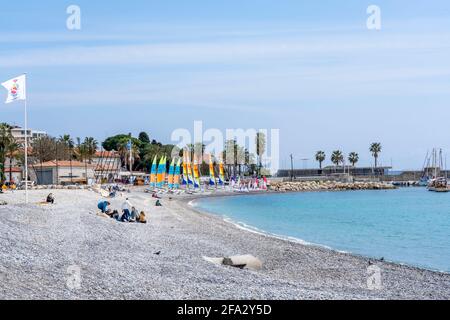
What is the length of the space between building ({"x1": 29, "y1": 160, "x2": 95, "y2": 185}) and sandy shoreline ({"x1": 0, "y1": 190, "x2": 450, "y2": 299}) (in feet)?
208

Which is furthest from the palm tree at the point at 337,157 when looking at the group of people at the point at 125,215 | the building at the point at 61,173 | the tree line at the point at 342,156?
the group of people at the point at 125,215

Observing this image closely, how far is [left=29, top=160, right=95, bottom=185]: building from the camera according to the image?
301 ft

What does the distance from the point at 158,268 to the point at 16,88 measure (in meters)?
18.0

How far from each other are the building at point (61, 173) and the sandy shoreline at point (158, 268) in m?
63.5

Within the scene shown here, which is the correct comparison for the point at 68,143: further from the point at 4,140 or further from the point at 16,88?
the point at 16,88

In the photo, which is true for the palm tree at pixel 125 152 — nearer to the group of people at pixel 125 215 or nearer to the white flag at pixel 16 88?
the group of people at pixel 125 215

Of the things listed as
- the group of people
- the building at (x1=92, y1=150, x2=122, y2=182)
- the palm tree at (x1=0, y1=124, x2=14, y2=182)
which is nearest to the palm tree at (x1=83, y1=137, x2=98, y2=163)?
the building at (x1=92, y1=150, x2=122, y2=182)

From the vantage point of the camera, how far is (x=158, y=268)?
56.5 feet

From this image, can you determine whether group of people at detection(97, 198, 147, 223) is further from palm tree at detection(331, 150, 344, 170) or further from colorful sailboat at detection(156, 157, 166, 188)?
palm tree at detection(331, 150, 344, 170)
